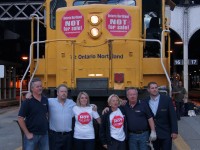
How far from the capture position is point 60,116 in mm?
6547

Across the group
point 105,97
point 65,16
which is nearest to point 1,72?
point 65,16

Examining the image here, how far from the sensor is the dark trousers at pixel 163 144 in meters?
6.90

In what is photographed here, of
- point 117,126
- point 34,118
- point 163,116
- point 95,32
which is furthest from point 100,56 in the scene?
point 34,118

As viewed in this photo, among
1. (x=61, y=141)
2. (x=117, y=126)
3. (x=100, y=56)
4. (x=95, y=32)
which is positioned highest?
(x=95, y=32)

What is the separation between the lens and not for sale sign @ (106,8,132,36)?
8672 millimetres

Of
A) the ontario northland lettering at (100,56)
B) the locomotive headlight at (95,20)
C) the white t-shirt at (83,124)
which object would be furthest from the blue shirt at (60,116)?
the locomotive headlight at (95,20)

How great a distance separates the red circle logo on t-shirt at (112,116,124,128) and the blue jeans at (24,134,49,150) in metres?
1.15

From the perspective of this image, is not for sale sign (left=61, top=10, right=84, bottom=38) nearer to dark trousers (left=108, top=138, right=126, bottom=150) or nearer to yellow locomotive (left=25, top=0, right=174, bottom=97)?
yellow locomotive (left=25, top=0, right=174, bottom=97)

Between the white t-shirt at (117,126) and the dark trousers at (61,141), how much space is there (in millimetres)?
720

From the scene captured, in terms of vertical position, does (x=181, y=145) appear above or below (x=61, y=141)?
below

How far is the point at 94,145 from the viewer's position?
656cm

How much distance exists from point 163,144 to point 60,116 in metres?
1.88

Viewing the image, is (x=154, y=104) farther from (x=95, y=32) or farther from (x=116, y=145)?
(x=95, y=32)

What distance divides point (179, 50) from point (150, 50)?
87.6 feet
